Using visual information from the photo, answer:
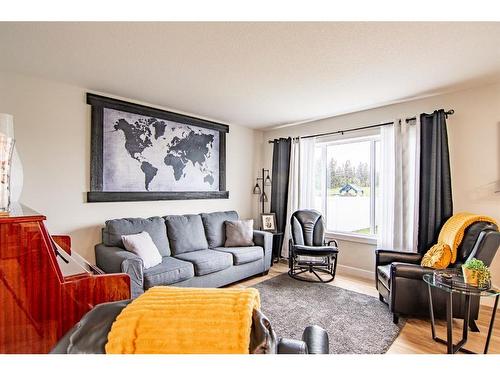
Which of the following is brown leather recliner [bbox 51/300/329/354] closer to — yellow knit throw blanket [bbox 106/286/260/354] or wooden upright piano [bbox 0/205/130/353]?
yellow knit throw blanket [bbox 106/286/260/354]

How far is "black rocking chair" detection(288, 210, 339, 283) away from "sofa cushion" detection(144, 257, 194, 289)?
156 cm

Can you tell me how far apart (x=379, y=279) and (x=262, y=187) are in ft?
8.53

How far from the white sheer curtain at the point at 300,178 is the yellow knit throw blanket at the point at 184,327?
366cm

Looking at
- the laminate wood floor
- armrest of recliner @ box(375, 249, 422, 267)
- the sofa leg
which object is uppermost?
armrest of recliner @ box(375, 249, 422, 267)

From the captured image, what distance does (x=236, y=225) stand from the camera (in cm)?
380

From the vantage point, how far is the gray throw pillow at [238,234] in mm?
3697

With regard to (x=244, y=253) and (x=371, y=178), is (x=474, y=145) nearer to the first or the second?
(x=371, y=178)

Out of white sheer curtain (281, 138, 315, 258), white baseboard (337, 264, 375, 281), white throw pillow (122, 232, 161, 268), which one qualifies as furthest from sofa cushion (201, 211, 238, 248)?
white baseboard (337, 264, 375, 281)

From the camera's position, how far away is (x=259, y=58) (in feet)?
7.12

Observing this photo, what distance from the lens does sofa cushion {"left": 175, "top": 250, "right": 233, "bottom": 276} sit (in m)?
2.91

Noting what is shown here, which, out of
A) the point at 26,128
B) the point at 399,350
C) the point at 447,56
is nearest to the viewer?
the point at 399,350

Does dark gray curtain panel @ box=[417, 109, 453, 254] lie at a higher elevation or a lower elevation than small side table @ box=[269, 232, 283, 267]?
higher
